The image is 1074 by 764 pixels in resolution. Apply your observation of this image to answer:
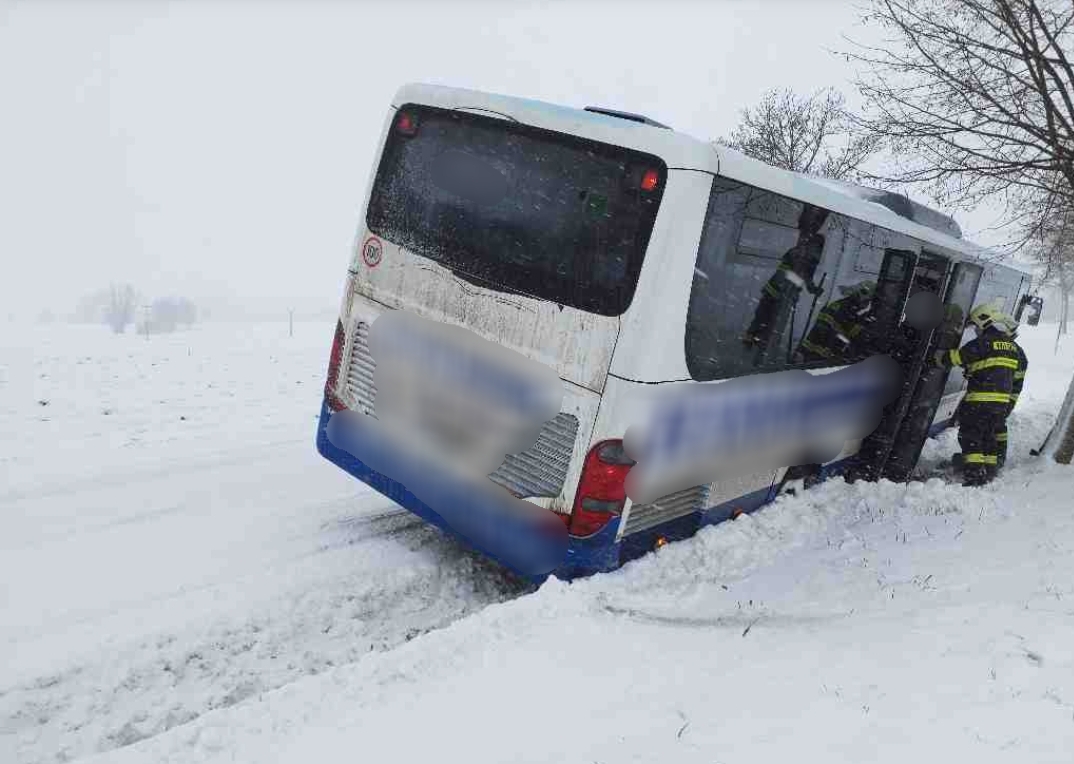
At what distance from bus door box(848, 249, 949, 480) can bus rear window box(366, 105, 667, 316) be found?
4100mm

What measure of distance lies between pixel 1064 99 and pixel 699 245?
4970 mm

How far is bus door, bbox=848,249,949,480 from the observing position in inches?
268

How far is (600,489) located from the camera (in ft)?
12.8

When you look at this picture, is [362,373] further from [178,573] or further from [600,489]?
[600,489]

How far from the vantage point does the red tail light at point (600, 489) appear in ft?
12.6

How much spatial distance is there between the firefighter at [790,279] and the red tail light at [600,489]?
130 centimetres

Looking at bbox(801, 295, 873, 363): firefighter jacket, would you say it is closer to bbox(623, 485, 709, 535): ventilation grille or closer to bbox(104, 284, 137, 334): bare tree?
bbox(623, 485, 709, 535): ventilation grille

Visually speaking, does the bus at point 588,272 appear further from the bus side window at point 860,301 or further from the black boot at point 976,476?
the black boot at point 976,476

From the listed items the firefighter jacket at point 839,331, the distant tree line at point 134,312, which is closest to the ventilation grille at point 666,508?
the firefighter jacket at point 839,331

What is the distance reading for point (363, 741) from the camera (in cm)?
262

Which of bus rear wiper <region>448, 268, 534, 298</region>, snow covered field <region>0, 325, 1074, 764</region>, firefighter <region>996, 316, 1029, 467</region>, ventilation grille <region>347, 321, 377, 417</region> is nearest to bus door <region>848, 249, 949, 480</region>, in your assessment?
firefighter <region>996, 316, 1029, 467</region>

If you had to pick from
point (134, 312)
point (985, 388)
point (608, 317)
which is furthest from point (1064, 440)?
point (134, 312)

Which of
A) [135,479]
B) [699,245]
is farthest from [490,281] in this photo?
[135,479]

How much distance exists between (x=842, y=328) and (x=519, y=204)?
132 inches
